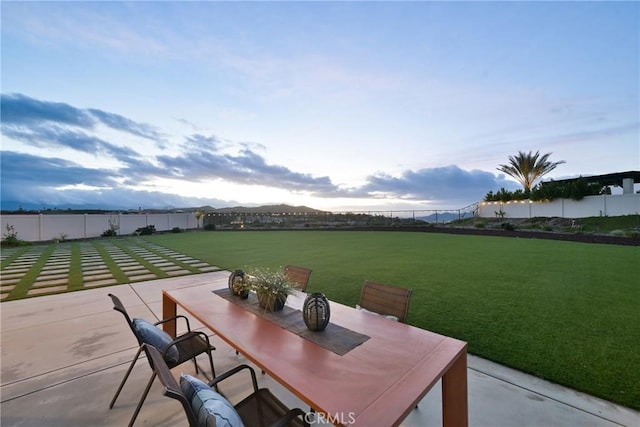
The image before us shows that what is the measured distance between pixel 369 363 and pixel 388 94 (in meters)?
8.81

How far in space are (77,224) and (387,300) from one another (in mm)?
18202

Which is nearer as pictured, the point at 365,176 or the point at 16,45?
the point at 16,45

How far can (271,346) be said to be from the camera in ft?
4.45

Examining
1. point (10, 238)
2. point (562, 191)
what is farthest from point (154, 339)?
point (562, 191)

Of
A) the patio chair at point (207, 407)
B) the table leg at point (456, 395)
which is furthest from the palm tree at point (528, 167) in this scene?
the patio chair at point (207, 407)

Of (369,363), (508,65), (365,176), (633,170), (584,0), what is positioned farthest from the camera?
(365,176)

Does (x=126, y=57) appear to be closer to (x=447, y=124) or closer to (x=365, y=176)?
(x=447, y=124)

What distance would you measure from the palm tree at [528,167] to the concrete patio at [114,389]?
960 inches

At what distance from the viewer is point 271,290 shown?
1862mm

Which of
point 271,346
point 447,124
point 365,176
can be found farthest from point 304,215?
point 271,346

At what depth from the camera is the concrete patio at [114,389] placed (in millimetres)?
1664

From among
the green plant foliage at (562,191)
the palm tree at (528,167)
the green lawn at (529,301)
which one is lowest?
the green lawn at (529,301)

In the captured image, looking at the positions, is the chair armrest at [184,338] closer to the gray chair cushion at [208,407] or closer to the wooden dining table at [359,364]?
the wooden dining table at [359,364]

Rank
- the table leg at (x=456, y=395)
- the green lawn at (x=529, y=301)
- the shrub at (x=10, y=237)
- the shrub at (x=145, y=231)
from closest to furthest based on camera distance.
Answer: the table leg at (x=456, y=395)
the green lawn at (x=529, y=301)
the shrub at (x=10, y=237)
the shrub at (x=145, y=231)
